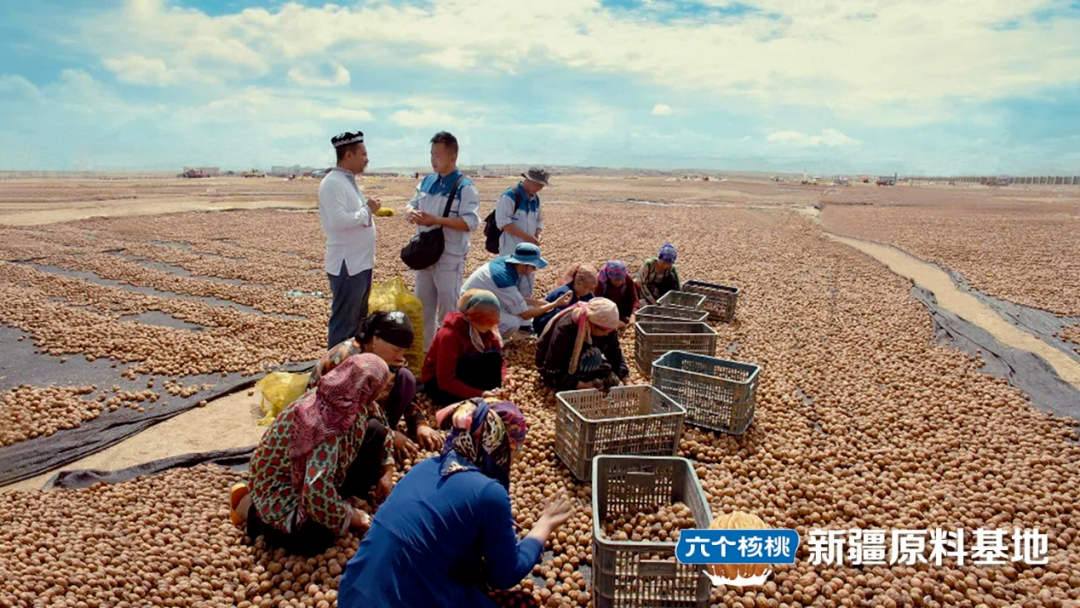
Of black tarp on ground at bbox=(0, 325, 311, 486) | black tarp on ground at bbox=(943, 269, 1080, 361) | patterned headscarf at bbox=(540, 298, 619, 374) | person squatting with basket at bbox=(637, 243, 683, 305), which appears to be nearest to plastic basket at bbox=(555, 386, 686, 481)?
patterned headscarf at bbox=(540, 298, 619, 374)

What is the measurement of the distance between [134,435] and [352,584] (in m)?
2.81

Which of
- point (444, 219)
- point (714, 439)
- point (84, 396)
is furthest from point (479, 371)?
point (84, 396)

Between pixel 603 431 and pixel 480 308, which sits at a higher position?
pixel 480 308

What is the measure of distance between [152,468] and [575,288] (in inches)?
123

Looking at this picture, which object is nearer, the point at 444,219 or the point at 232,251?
the point at 444,219

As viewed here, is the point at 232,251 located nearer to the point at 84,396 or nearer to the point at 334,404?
the point at 84,396

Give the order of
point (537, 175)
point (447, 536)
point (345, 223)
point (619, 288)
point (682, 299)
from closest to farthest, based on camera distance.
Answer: point (447, 536), point (345, 223), point (537, 175), point (619, 288), point (682, 299)

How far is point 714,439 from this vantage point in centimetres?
396

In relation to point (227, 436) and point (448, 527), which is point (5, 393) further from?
point (448, 527)

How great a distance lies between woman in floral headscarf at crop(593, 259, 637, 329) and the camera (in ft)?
19.1

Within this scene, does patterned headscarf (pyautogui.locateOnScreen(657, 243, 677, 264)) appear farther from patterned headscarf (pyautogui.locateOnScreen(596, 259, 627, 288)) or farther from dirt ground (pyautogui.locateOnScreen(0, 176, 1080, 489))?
dirt ground (pyautogui.locateOnScreen(0, 176, 1080, 489))

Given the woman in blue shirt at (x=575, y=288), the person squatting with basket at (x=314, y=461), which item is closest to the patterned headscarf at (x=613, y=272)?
the woman in blue shirt at (x=575, y=288)

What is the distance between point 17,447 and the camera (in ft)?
12.3

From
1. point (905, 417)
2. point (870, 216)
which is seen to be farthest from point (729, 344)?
point (870, 216)
